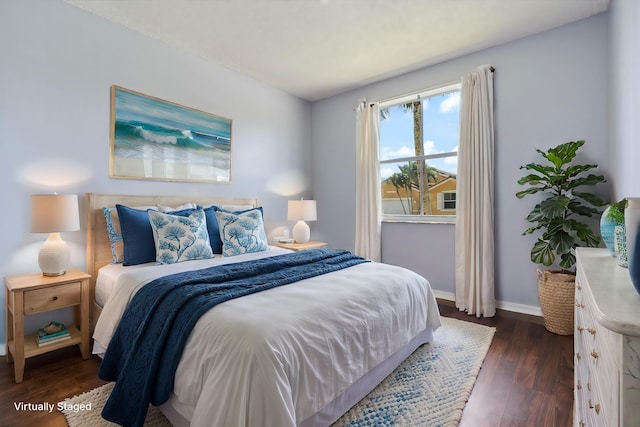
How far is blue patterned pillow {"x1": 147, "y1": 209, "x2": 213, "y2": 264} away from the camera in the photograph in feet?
7.77

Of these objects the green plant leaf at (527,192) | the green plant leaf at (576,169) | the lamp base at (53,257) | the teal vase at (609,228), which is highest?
the green plant leaf at (576,169)

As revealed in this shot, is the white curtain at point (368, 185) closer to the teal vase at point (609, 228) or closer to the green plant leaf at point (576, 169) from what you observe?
the green plant leaf at point (576, 169)

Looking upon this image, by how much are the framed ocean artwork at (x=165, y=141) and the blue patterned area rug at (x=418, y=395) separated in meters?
1.86

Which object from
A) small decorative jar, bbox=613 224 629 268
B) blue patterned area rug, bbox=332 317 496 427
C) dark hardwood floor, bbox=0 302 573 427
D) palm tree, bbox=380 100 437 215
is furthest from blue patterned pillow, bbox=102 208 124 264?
palm tree, bbox=380 100 437 215

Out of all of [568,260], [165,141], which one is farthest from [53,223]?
[568,260]

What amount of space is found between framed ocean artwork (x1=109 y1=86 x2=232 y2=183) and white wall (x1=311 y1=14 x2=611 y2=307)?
7.00 ft

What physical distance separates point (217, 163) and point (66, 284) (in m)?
Answer: 1.83

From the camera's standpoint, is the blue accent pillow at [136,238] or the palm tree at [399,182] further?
the palm tree at [399,182]

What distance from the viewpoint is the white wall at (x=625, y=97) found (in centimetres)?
164

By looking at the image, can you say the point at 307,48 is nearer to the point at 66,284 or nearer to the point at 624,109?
the point at 624,109

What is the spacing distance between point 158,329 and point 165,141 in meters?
2.15

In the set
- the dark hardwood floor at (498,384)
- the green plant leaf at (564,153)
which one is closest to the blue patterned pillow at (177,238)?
the dark hardwood floor at (498,384)

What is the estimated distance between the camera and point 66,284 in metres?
2.09

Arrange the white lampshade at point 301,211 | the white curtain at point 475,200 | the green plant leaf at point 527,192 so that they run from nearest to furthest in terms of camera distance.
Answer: the green plant leaf at point 527,192, the white curtain at point 475,200, the white lampshade at point 301,211
